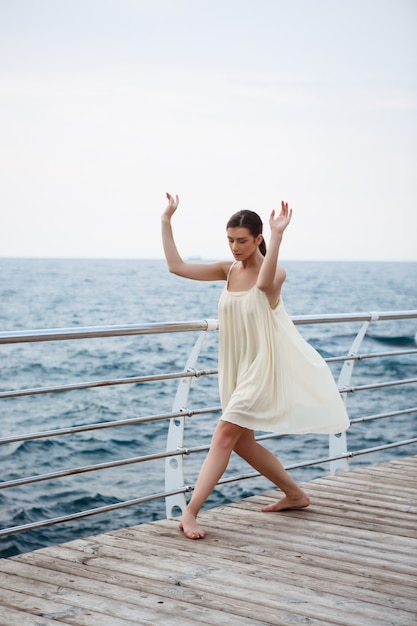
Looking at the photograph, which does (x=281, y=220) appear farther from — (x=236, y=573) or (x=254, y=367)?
(x=236, y=573)

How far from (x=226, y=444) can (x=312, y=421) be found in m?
0.42

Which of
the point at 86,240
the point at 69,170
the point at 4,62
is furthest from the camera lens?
the point at 69,170

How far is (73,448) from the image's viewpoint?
1681 cm

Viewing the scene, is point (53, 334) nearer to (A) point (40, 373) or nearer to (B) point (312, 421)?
(B) point (312, 421)

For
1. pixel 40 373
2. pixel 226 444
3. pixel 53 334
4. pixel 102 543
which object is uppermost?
pixel 53 334

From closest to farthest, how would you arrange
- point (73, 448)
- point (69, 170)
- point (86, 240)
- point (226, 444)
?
point (226, 444), point (73, 448), point (86, 240), point (69, 170)

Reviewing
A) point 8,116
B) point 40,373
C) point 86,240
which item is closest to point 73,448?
point 40,373

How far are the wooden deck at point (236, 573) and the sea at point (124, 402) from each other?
22.9 feet

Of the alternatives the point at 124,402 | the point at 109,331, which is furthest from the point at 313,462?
the point at 124,402

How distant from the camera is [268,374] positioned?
3.76m

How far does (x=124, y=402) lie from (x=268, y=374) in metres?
19.3

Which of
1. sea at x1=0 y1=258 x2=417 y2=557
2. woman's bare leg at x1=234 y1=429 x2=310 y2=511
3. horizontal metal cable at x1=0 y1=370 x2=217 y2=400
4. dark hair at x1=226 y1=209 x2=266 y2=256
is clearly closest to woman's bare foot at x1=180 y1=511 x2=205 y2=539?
woman's bare leg at x1=234 y1=429 x2=310 y2=511

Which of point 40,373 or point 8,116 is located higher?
point 8,116

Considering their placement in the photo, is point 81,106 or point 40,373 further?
point 81,106
